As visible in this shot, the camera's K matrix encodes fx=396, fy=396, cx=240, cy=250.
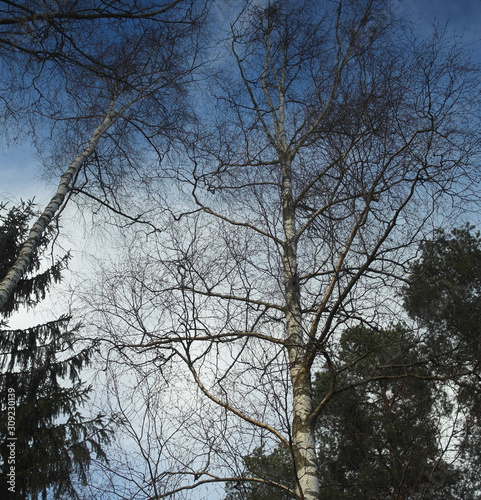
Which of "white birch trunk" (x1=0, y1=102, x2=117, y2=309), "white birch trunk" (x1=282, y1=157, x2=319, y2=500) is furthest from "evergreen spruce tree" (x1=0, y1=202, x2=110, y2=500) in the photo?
"white birch trunk" (x1=282, y1=157, x2=319, y2=500)

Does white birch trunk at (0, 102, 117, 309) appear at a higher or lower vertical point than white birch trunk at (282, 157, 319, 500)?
higher

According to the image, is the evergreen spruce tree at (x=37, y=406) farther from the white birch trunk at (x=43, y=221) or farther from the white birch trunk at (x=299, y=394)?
the white birch trunk at (x=299, y=394)

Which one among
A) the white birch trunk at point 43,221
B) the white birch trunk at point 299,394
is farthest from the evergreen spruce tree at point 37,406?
the white birch trunk at point 299,394

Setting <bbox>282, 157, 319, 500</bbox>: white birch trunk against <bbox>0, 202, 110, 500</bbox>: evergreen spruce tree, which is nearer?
<bbox>282, 157, 319, 500</bbox>: white birch trunk

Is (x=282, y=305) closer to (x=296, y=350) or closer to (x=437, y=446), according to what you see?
(x=296, y=350)

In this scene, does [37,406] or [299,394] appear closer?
[299,394]

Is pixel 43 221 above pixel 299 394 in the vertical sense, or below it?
above

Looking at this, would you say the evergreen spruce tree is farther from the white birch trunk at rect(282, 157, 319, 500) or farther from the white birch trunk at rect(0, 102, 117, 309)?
the white birch trunk at rect(282, 157, 319, 500)

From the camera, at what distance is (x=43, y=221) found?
15.3 ft

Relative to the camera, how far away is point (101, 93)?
20.5 feet

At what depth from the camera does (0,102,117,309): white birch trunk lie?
3947 millimetres

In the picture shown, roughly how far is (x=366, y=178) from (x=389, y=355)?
140 centimetres

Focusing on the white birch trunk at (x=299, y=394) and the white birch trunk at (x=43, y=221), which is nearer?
the white birch trunk at (x=299, y=394)

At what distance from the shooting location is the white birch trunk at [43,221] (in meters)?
3.95
